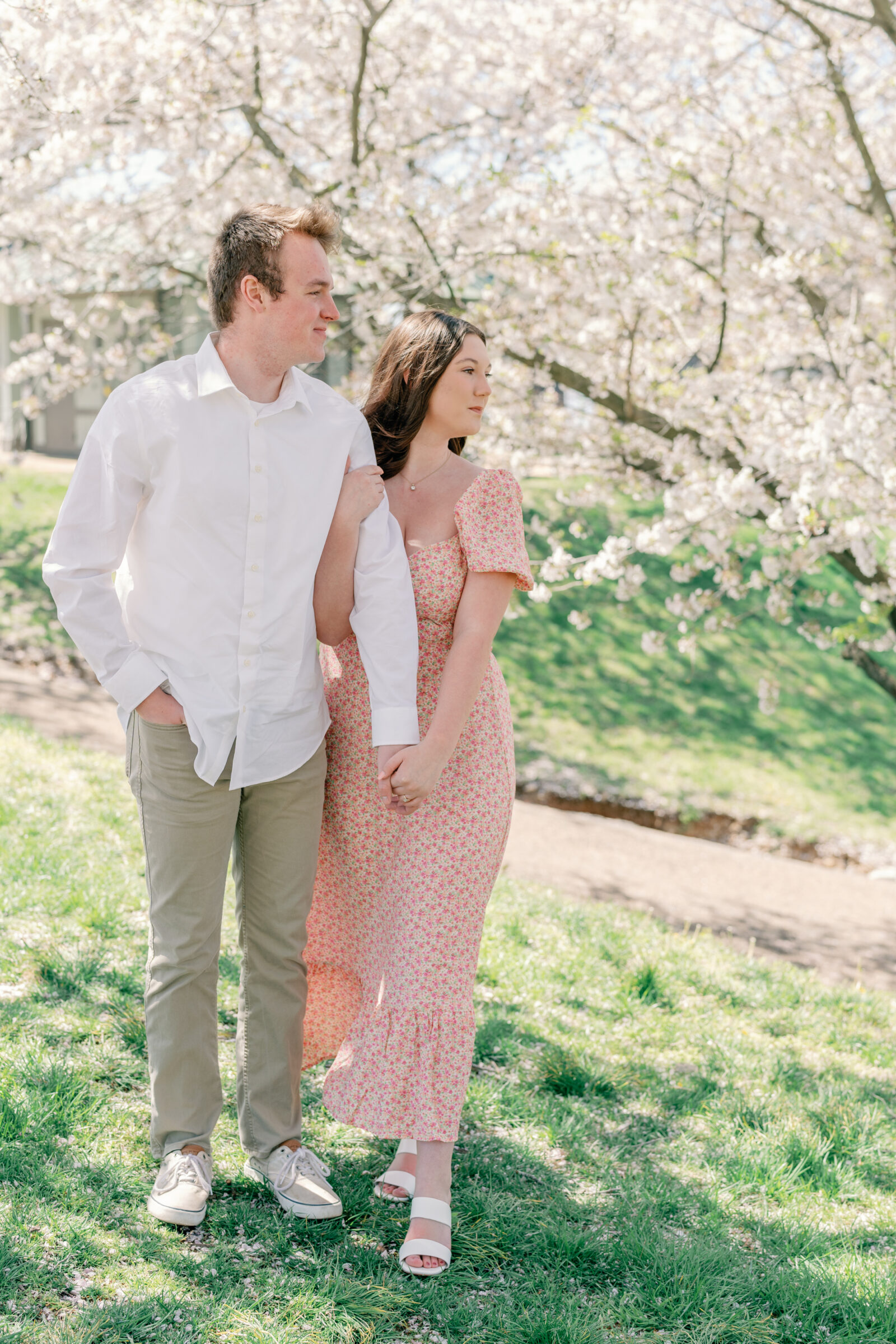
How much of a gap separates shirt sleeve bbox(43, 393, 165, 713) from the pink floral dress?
54 cm

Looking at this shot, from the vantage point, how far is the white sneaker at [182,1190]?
2.29 m

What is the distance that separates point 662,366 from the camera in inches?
241

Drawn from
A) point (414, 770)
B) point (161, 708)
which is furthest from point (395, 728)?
point (161, 708)

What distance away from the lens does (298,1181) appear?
244 centimetres

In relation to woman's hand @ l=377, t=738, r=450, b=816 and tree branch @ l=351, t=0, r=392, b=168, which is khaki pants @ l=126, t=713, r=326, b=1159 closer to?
woman's hand @ l=377, t=738, r=450, b=816

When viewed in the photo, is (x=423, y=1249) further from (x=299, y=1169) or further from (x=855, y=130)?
(x=855, y=130)

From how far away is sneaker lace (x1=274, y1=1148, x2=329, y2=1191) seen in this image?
2.45 meters

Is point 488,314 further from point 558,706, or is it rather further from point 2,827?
point 558,706

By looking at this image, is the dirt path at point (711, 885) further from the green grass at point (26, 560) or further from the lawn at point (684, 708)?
the green grass at point (26, 560)

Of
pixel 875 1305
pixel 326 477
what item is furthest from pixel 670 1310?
pixel 326 477

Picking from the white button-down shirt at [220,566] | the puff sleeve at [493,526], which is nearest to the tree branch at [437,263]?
the puff sleeve at [493,526]

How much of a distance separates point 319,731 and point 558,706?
7009 millimetres

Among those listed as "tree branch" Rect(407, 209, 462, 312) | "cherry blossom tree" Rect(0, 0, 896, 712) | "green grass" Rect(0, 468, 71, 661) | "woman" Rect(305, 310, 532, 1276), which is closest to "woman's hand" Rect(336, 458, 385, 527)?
"woman" Rect(305, 310, 532, 1276)

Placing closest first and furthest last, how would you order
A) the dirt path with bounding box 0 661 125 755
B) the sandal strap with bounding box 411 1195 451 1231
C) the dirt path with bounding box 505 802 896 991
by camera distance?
1. the sandal strap with bounding box 411 1195 451 1231
2. the dirt path with bounding box 505 802 896 991
3. the dirt path with bounding box 0 661 125 755
